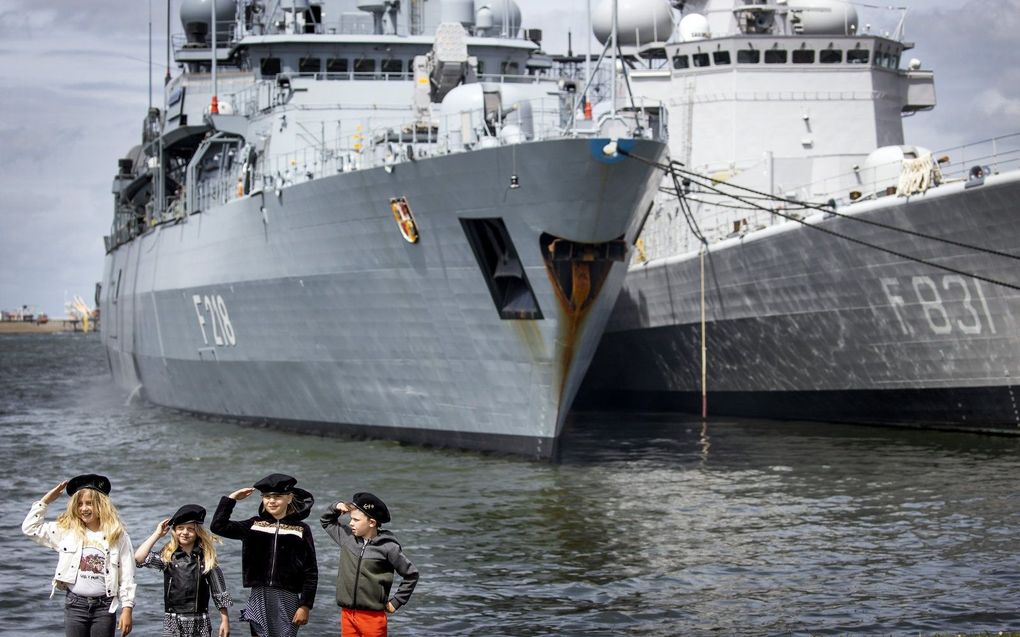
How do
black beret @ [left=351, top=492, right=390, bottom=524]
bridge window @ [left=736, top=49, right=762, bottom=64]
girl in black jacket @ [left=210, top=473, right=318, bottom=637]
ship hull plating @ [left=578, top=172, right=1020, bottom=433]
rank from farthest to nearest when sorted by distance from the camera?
bridge window @ [left=736, top=49, right=762, bottom=64] < ship hull plating @ [left=578, top=172, right=1020, bottom=433] < girl in black jacket @ [left=210, top=473, right=318, bottom=637] < black beret @ [left=351, top=492, right=390, bottom=524]

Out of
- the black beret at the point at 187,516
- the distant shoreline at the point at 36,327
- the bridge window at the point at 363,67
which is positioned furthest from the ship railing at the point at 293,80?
the distant shoreline at the point at 36,327

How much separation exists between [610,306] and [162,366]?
1282 cm

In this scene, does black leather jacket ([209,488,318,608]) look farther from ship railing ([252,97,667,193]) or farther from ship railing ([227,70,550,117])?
ship railing ([227,70,550,117])

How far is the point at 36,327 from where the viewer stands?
150 metres

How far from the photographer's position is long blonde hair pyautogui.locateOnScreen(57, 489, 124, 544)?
23.5ft

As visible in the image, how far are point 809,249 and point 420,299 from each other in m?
6.57

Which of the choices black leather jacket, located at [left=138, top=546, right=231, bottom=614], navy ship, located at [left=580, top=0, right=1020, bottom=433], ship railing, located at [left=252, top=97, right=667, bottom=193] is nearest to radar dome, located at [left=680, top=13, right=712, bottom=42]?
navy ship, located at [left=580, top=0, right=1020, bottom=433]

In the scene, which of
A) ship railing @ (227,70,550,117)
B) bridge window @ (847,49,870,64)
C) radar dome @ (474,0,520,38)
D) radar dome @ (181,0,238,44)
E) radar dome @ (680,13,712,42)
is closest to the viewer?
ship railing @ (227,70,550,117)

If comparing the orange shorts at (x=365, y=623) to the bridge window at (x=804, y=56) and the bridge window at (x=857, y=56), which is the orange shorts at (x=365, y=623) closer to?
the bridge window at (x=804, y=56)

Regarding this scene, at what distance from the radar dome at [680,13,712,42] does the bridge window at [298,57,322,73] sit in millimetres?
8740

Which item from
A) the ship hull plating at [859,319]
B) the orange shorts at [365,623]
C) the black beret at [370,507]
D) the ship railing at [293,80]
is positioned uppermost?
the ship railing at [293,80]

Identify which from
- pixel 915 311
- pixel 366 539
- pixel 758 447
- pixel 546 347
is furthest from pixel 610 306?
pixel 366 539

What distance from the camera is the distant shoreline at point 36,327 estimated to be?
14521 cm

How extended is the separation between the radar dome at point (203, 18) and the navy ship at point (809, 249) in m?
9.10
